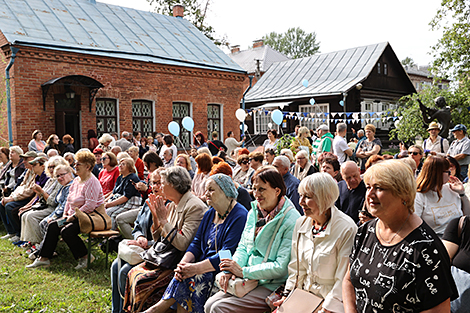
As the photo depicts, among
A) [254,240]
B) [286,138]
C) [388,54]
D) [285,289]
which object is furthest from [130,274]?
[388,54]

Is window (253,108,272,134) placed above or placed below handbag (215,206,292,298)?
above

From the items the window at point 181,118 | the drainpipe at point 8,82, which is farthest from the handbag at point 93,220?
the window at point 181,118

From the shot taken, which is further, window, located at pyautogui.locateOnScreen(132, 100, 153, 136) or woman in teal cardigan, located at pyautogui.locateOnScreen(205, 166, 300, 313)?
window, located at pyautogui.locateOnScreen(132, 100, 153, 136)

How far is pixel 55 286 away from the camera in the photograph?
4.96 meters

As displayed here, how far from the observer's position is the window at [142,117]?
15.1 metres

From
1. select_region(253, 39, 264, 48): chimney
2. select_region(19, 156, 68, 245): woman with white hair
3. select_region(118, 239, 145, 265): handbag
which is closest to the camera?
select_region(118, 239, 145, 265): handbag

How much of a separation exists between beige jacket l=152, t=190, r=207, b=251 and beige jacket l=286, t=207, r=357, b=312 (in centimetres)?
138

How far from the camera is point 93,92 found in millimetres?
13188

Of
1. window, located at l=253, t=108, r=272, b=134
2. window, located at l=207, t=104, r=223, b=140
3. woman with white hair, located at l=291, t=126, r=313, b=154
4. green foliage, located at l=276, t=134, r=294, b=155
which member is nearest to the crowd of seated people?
woman with white hair, located at l=291, t=126, r=313, b=154

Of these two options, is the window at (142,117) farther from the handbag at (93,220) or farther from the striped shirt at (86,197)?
the handbag at (93,220)

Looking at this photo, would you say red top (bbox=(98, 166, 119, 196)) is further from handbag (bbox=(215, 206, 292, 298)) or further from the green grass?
handbag (bbox=(215, 206, 292, 298))

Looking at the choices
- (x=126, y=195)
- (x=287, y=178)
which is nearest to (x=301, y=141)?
(x=287, y=178)

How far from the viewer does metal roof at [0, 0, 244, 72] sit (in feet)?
41.6

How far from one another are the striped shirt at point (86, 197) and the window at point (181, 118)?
1064cm
